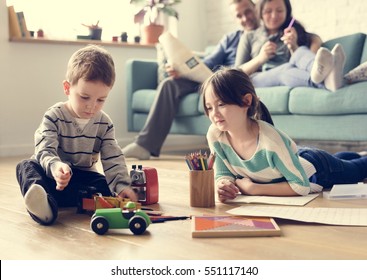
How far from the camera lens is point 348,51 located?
3.45 meters

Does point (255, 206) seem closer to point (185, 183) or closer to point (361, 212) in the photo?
point (361, 212)

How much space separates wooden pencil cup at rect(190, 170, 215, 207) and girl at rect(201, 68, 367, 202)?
46mm

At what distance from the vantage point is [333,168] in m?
2.18

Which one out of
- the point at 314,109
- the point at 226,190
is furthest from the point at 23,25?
the point at 226,190

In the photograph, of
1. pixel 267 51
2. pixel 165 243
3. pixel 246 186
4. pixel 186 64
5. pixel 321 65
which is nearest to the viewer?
pixel 165 243

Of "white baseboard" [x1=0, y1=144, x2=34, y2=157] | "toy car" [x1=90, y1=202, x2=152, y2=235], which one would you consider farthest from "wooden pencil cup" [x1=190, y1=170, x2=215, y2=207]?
"white baseboard" [x1=0, y1=144, x2=34, y2=157]

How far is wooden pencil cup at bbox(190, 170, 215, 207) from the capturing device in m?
1.82

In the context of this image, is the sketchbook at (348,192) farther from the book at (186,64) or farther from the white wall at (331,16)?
the white wall at (331,16)

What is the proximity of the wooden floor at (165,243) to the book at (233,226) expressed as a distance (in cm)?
2

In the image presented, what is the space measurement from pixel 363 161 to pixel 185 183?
2.42ft

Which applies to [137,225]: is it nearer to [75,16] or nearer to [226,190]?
[226,190]

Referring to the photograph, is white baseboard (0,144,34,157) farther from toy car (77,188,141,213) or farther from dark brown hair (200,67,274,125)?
dark brown hair (200,67,274,125)

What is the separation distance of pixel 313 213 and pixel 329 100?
143 centimetres

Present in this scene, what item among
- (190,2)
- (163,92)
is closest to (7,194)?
(163,92)
